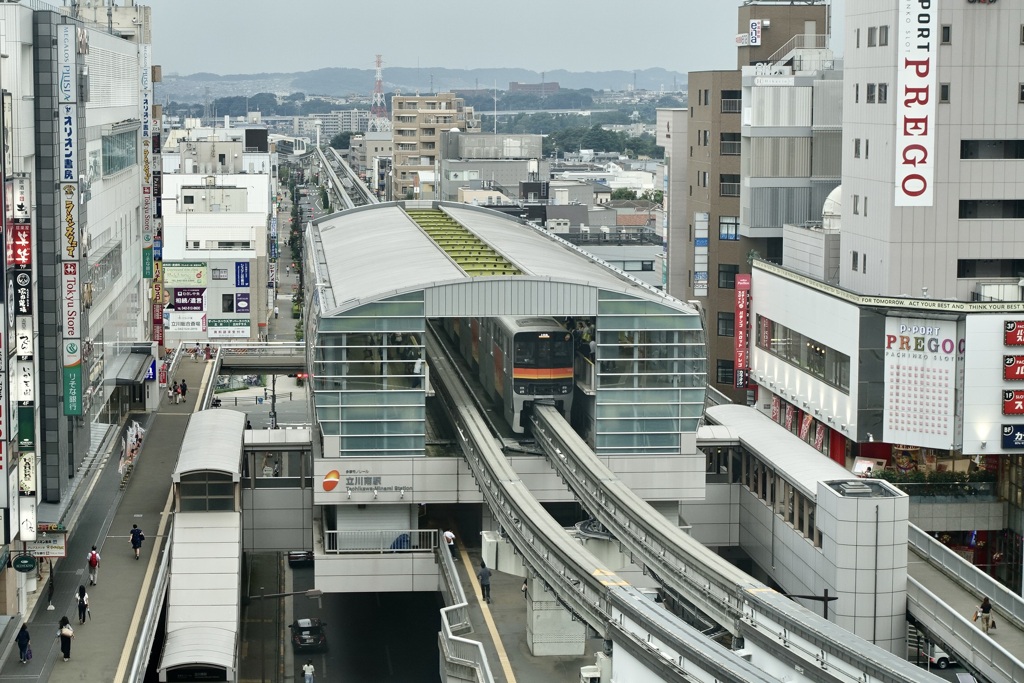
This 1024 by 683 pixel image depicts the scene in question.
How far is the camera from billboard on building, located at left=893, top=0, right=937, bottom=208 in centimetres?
5294

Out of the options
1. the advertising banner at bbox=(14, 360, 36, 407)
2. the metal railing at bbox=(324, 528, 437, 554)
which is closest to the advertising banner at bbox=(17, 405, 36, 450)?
the advertising banner at bbox=(14, 360, 36, 407)

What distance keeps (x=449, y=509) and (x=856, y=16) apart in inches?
847

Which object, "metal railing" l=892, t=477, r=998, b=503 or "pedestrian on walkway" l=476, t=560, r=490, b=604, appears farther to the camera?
"metal railing" l=892, t=477, r=998, b=503

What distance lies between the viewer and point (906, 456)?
52.2m

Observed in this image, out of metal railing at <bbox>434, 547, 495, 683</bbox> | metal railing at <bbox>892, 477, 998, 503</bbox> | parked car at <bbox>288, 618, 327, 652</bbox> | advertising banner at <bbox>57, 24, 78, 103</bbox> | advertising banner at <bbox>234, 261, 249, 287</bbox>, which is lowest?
parked car at <bbox>288, 618, 327, 652</bbox>

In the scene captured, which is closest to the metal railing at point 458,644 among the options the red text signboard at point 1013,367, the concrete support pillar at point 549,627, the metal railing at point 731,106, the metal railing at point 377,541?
the concrete support pillar at point 549,627

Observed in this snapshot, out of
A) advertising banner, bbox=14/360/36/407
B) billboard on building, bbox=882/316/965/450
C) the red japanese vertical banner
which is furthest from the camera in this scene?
the red japanese vertical banner

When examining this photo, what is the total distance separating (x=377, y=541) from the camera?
160 ft

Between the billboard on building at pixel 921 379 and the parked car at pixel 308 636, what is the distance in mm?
18220

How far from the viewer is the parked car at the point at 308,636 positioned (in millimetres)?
48719

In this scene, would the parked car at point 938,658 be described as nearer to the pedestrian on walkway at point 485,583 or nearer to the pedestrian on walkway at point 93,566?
the pedestrian on walkway at point 485,583

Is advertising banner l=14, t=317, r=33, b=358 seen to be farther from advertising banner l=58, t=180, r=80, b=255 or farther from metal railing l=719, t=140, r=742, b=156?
metal railing l=719, t=140, r=742, b=156

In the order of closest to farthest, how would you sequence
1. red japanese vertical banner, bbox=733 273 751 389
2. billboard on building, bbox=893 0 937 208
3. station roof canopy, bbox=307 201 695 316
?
station roof canopy, bbox=307 201 695 316 < billboard on building, bbox=893 0 937 208 < red japanese vertical banner, bbox=733 273 751 389

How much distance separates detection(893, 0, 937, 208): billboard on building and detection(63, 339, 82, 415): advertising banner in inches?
1016
